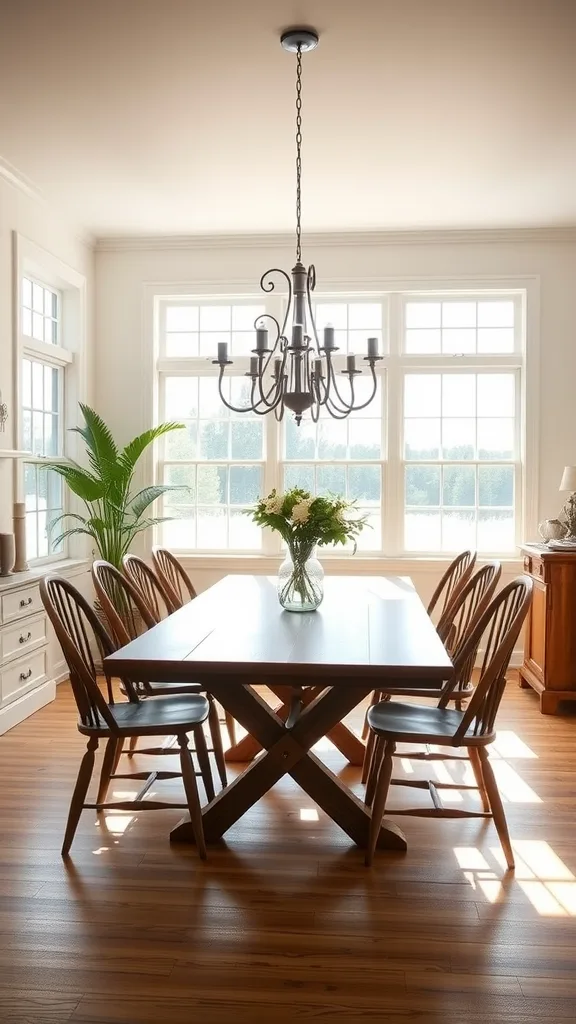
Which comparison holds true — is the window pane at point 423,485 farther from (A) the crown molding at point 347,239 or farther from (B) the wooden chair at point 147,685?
(B) the wooden chair at point 147,685

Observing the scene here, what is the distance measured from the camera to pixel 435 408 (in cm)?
621

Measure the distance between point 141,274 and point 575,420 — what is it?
10.9 ft

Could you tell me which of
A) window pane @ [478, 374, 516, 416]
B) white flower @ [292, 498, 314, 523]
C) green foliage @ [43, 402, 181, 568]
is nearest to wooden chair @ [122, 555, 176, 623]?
white flower @ [292, 498, 314, 523]

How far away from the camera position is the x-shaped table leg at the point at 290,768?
293 cm

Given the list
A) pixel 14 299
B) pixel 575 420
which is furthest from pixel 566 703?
pixel 14 299

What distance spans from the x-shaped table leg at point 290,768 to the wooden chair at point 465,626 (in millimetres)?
427

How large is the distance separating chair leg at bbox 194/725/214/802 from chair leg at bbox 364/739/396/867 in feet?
2.18

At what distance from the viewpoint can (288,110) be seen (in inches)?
159

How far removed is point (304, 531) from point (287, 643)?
2.13 ft

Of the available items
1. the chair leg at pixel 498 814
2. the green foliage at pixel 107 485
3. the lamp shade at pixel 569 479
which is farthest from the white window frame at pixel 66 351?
the chair leg at pixel 498 814

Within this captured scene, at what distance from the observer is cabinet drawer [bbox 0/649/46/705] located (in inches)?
175

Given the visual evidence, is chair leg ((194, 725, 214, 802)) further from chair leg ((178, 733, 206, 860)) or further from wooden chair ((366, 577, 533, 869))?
wooden chair ((366, 577, 533, 869))

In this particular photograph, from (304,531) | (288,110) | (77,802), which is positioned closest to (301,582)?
(304,531)

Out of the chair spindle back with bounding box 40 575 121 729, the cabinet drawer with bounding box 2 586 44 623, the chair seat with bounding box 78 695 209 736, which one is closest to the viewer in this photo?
the chair spindle back with bounding box 40 575 121 729
